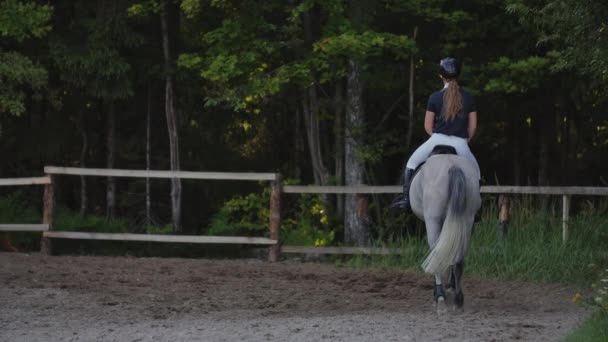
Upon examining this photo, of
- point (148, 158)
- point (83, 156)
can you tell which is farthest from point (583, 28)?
point (83, 156)

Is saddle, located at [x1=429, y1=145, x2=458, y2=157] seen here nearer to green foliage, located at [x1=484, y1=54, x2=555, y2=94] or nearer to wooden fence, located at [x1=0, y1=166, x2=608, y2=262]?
wooden fence, located at [x1=0, y1=166, x2=608, y2=262]

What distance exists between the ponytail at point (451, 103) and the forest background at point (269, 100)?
4.49 meters

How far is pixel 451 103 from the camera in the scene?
33.8 ft

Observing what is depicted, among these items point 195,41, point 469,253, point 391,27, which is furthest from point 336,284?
point 195,41

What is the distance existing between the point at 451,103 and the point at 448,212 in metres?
1.04

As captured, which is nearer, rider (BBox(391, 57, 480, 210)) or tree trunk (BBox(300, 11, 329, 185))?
rider (BBox(391, 57, 480, 210))

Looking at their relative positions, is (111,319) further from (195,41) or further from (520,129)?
(520,129)

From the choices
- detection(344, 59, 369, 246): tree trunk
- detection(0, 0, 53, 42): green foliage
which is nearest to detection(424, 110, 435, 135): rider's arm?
detection(344, 59, 369, 246): tree trunk

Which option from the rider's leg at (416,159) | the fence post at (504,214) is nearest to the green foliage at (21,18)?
the fence post at (504,214)

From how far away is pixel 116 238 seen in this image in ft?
52.8

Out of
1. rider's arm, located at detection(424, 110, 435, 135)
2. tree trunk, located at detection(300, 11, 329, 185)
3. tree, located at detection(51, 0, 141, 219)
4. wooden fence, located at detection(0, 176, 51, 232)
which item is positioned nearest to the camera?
rider's arm, located at detection(424, 110, 435, 135)

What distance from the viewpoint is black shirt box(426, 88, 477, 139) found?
10.3m

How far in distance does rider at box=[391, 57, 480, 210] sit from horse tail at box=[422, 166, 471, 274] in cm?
37

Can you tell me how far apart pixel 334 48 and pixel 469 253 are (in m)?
3.59
